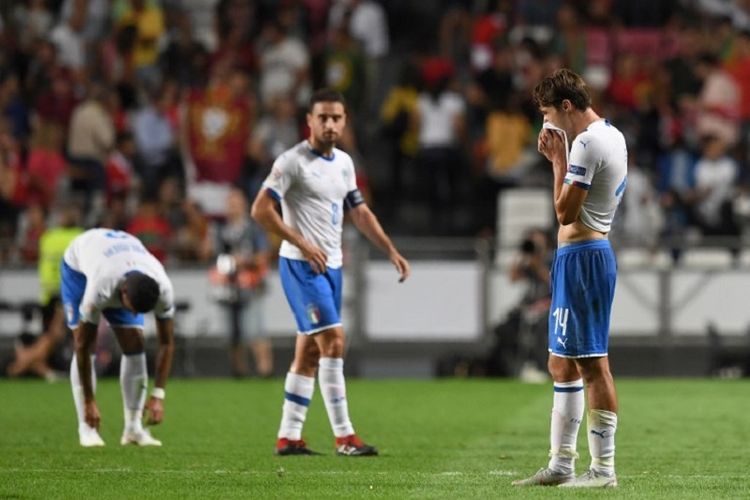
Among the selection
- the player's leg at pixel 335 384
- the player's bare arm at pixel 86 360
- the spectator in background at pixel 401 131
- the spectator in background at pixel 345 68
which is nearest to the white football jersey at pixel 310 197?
the player's leg at pixel 335 384

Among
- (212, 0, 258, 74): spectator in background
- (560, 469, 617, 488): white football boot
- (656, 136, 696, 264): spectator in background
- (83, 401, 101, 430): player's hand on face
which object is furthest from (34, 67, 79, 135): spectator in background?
(560, 469, 617, 488): white football boot

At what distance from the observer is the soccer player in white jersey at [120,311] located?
12344mm

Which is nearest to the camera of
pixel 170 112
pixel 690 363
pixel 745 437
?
pixel 745 437

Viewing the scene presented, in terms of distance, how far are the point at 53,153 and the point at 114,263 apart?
1236 centimetres

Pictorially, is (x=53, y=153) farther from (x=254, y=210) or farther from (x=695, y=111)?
(x=254, y=210)

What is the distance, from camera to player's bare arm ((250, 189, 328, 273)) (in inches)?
482

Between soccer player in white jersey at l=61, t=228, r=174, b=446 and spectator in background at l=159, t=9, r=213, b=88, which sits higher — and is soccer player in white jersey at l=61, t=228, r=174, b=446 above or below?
below

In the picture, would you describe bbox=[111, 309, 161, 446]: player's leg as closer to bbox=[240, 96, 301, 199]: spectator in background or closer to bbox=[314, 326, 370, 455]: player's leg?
bbox=[314, 326, 370, 455]: player's leg

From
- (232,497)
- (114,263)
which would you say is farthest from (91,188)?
(232,497)

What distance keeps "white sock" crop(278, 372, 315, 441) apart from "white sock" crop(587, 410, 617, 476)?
10.5 ft

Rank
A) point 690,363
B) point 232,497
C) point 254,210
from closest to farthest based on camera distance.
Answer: point 232,497
point 254,210
point 690,363

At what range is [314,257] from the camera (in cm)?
1232

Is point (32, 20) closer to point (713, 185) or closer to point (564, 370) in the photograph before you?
point (713, 185)

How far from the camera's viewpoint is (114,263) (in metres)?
12.5
